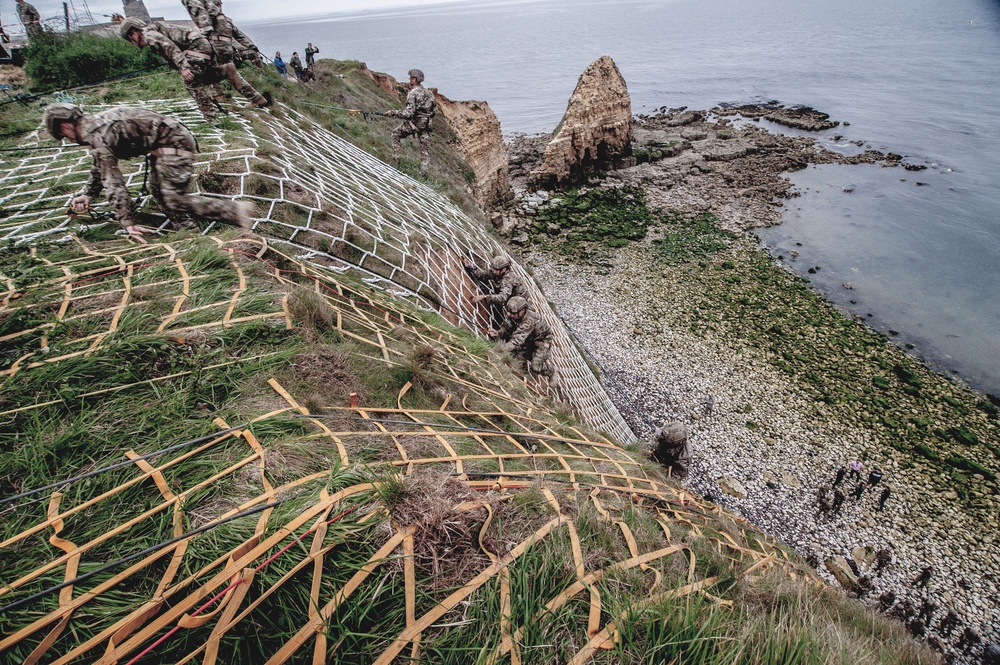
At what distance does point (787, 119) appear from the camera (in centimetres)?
3428

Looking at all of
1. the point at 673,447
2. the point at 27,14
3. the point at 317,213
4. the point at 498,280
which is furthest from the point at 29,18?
the point at 673,447

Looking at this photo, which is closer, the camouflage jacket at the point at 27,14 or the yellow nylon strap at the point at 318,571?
the yellow nylon strap at the point at 318,571

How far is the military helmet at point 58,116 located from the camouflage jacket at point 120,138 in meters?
0.08

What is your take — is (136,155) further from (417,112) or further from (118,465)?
(417,112)

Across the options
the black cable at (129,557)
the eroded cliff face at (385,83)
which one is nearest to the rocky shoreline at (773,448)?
the eroded cliff face at (385,83)

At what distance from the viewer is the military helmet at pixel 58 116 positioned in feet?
12.4

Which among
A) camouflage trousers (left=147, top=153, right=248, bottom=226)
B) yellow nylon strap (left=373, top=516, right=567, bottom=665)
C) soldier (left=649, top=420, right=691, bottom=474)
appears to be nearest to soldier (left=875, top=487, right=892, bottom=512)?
soldier (left=649, top=420, right=691, bottom=474)

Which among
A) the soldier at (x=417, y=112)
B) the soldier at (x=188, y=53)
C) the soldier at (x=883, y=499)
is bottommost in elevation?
the soldier at (x=883, y=499)

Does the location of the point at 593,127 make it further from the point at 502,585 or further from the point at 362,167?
the point at 502,585

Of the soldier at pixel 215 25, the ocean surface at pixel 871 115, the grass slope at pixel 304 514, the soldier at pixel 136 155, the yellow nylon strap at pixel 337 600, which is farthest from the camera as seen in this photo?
the ocean surface at pixel 871 115

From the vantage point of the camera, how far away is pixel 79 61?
9672 mm

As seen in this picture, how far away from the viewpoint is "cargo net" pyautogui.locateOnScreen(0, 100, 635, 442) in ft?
16.1

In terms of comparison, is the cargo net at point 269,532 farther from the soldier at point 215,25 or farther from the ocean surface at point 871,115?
the ocean surface at point 871,115

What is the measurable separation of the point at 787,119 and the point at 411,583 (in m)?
43.5
